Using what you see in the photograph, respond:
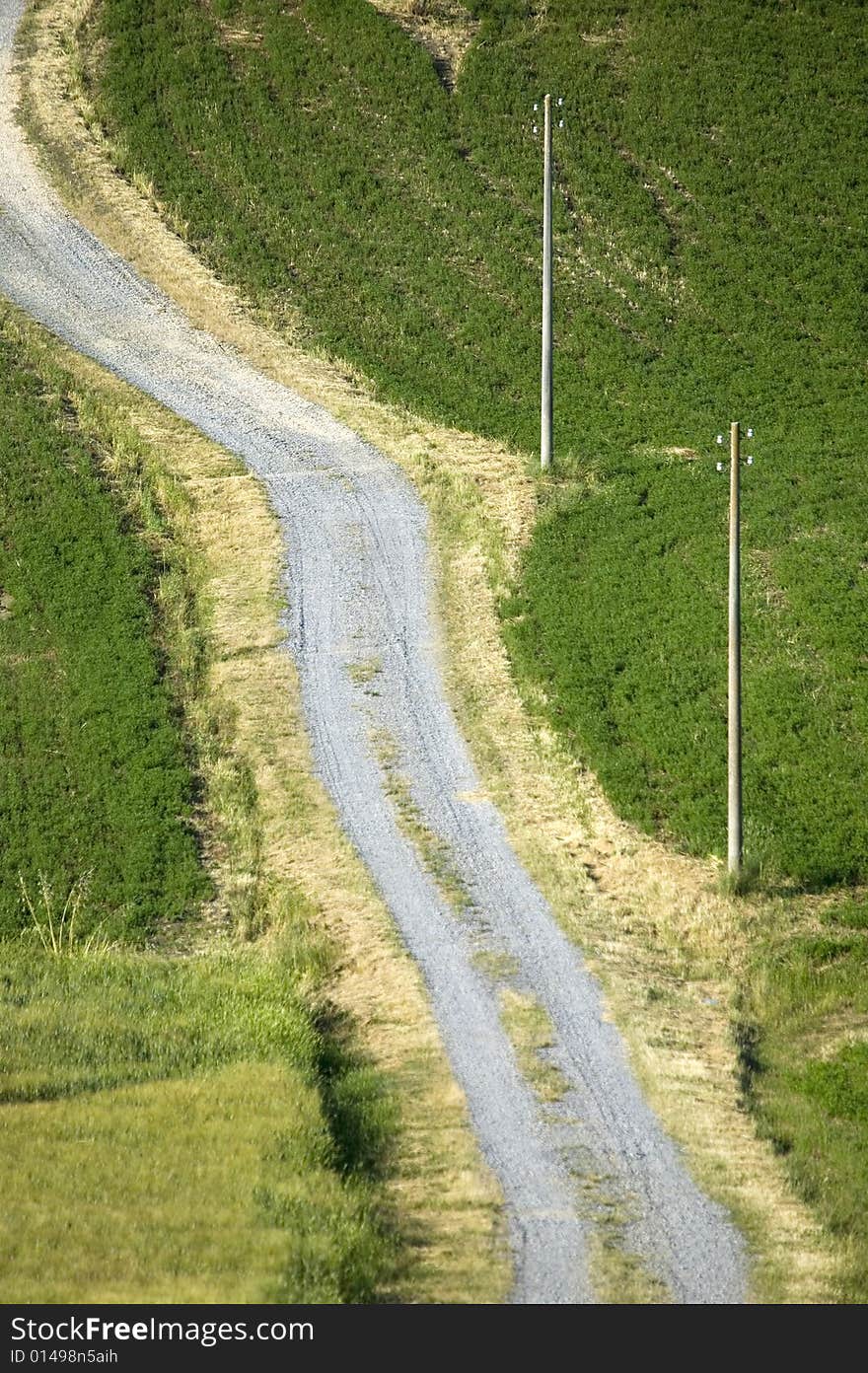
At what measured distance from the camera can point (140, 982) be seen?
26719 mm

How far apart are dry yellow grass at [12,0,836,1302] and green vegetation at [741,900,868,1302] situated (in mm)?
364

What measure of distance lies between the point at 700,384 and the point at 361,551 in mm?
12944

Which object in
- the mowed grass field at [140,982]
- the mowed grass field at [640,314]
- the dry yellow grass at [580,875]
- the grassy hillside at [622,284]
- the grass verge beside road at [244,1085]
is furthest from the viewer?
the grassy hillside at [622,284]

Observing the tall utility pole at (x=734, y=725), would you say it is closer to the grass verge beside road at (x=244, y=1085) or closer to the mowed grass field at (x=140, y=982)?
the grass verge beside road at (x=244, y=1085)

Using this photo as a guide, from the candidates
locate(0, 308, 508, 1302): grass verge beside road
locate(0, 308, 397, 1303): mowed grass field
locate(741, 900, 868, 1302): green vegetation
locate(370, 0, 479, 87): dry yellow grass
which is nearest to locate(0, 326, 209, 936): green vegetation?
locate(0, 308, 397, 1303): mowed grass field

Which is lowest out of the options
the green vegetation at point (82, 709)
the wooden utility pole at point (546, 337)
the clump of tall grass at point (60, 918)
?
the clump of tall grass at point (60, 918)

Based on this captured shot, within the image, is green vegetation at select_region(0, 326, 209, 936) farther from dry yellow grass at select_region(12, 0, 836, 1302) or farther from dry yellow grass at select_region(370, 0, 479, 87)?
dry yellow grass at select_region(370, 0, 479, 87)

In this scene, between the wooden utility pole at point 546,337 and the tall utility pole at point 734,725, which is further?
the wooden utility pole at point 546,337

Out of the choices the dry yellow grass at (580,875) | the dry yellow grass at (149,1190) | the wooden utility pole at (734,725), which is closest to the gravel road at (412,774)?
the dry yellow grass at (580,875)

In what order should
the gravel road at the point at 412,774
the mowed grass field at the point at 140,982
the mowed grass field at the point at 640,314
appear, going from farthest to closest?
1. the mowed grass field at the point at 640,314
2. the gravel road at the point at 412,774
3. the mowed grass field at the point at 140,982

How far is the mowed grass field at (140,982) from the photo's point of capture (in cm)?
1922

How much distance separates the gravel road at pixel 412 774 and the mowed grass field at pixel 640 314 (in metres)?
2.04

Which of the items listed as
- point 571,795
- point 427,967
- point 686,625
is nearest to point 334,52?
point 686,625

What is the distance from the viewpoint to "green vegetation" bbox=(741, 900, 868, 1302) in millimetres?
21922
